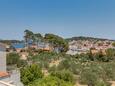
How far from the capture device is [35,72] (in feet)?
70.4

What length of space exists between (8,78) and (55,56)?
34.9 metres

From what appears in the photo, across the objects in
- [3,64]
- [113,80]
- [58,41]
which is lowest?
[113,80]

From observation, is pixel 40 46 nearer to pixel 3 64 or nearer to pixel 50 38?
pixel 50 38

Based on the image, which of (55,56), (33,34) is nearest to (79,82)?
(55,56)

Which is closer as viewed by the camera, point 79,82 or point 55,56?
point 79,82

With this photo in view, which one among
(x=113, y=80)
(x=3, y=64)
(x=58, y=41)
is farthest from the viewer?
(x=58, y=41)

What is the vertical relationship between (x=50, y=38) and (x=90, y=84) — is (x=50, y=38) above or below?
above

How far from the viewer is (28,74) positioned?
842 inches

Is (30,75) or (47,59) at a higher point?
(47,59)

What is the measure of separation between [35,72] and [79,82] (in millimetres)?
6866

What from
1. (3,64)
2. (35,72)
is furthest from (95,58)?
(3,64)

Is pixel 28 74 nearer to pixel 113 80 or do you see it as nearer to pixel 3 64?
pixel 3 64

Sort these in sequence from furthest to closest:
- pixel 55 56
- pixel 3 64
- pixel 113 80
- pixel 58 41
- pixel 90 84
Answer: pixel 58 41 → pixel 55 56 → pixel 113 80 → pixel 90 84 → pixel 3 64

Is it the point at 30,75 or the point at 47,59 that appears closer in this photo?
the point at 30,75
